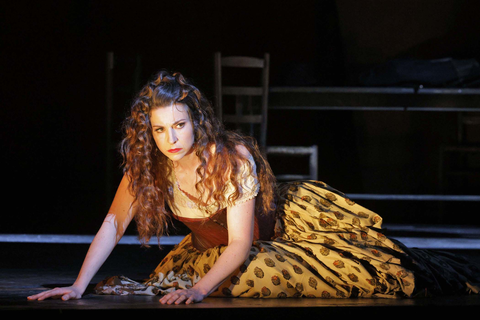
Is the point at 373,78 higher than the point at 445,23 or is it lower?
lower

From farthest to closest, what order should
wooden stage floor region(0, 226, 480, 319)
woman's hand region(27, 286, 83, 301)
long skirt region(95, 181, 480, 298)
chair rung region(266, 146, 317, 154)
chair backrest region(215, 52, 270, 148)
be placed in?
chair rung region(266, 146, 317, 154) < chair backrest region(215, 52, 270, 148) < long skirt region(95, 181, 480, 298) < woman's hand region(27, 286, 83, 301) < wooden stage floor region(0, 226, 480, 319)

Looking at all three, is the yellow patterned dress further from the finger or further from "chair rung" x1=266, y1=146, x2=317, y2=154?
"chair rung" x1=266, y1=146, x2=317, y2=154

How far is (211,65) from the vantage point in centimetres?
570

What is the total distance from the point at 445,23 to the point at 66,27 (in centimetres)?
371

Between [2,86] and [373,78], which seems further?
[2,86]

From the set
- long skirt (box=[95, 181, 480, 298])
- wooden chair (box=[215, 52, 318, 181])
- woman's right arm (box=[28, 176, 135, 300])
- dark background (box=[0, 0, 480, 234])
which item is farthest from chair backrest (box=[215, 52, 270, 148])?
woman's right arm (box=[28, 176, 135, 300])

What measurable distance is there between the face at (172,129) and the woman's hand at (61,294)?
44 cm

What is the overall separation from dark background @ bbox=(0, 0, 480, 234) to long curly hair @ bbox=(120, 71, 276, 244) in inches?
110

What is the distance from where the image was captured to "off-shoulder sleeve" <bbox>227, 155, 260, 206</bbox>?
60.5 inches

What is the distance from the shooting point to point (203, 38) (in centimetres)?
572

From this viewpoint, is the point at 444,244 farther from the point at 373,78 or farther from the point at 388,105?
the point at 373,78

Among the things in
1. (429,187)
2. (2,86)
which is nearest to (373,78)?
(429,187)

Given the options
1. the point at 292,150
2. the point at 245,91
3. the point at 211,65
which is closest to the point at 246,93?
the point at 245,91

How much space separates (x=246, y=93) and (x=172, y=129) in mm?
2062
